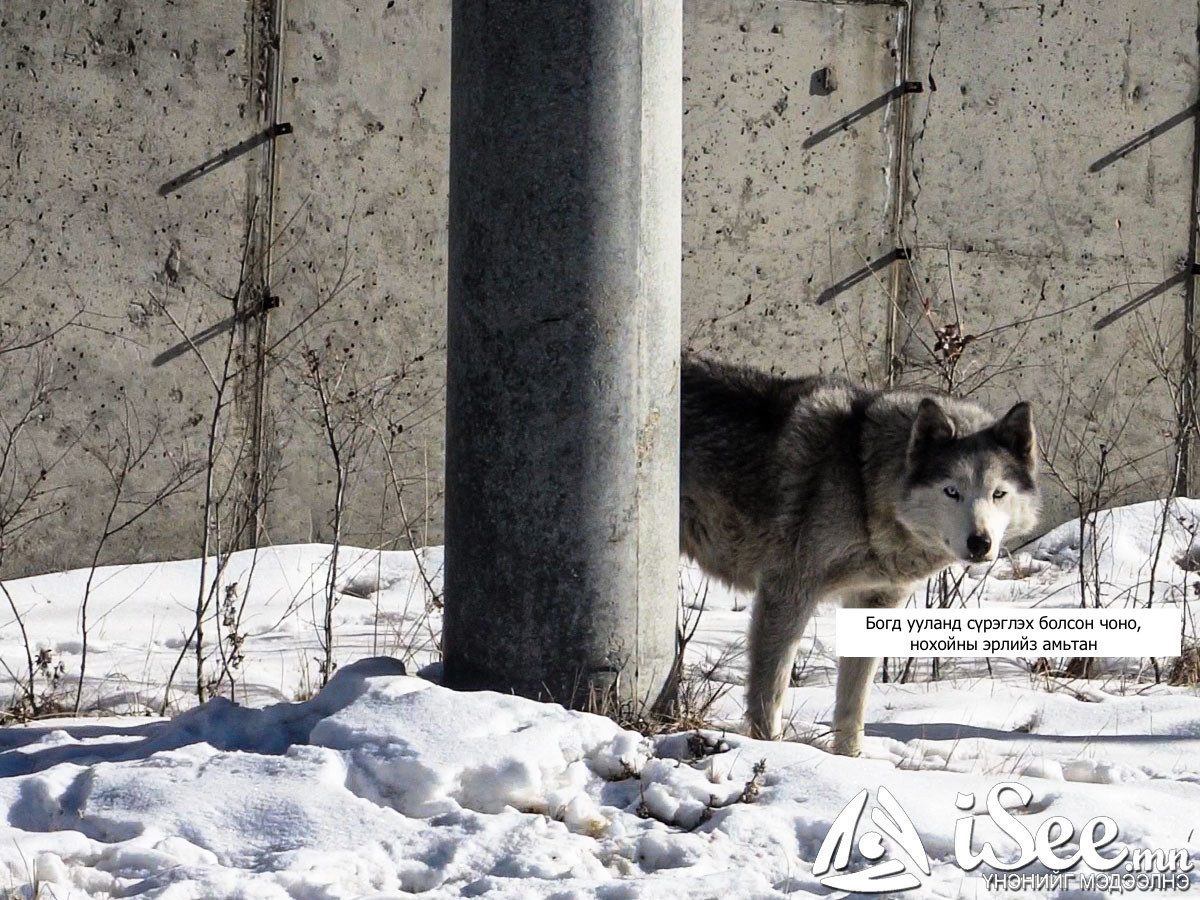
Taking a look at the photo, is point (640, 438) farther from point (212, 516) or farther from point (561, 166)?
point (212, 516)

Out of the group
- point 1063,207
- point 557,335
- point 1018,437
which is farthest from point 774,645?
point 1063,207

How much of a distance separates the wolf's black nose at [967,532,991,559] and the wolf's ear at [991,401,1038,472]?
0.45m

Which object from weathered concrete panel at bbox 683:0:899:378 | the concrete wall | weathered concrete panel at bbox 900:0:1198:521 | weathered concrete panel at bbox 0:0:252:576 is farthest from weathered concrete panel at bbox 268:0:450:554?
weathered concrete panel at bbox 900:0:1198:521

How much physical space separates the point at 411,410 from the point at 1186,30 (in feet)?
18.9

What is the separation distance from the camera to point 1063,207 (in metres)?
9.06

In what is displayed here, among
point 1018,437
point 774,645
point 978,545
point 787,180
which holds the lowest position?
point 774,645

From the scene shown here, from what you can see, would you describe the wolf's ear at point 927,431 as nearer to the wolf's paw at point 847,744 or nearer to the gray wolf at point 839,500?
the gray wolf at point 839,500

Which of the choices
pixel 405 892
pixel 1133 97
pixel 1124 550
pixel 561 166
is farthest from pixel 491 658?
pixel 1133 97

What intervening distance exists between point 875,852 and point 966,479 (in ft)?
6.26

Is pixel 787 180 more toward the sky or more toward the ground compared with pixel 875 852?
more toward the sky

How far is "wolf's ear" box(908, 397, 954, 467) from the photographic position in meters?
4.95

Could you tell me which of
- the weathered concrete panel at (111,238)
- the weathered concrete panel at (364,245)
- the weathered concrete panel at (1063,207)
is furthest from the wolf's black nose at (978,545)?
the weathered concrete panel at (111,238)

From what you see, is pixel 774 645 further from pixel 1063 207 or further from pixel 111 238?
pixel 1063 207

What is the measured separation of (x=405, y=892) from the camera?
3121 millimetres
